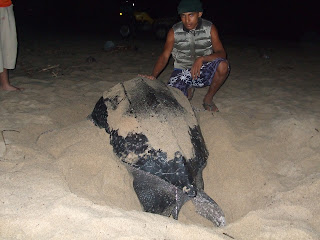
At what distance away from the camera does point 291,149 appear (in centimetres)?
198

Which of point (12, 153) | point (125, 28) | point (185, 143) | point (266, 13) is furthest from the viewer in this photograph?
point (266, 13)

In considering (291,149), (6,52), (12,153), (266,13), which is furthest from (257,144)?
(266,13)

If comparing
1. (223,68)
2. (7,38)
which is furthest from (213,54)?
(7,38)

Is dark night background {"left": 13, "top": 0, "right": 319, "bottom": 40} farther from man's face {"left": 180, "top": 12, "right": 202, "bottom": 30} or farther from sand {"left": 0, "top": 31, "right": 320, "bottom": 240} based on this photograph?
man's face {"left": 180, "top": 12, "right": 202, "bottom": 30}

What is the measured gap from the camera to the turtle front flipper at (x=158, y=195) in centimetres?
138

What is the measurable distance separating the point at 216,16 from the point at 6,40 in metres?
11.9

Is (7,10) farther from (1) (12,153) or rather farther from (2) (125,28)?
(2) (125,28)

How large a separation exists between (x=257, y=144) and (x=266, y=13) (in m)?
13.0

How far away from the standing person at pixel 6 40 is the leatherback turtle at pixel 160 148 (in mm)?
1636

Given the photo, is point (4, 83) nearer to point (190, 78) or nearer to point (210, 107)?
point (190, 78)

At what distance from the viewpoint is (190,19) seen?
2281mm

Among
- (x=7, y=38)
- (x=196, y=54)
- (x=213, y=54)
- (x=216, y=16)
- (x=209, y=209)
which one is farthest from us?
(x=216, y=16)

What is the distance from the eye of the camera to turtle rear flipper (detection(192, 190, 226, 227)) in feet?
4.45

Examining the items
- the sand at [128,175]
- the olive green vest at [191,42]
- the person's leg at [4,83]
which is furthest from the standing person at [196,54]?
the person's leg at [4,83]
